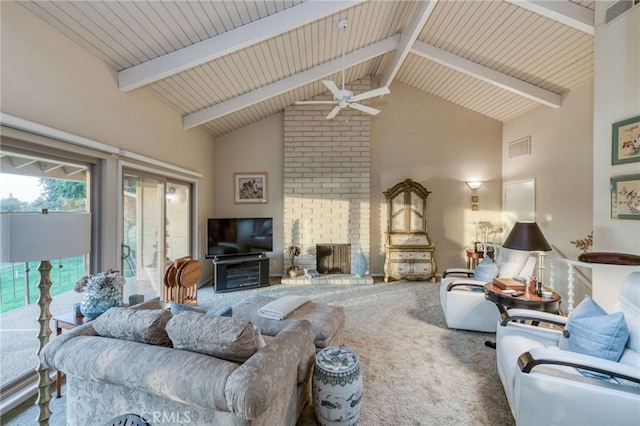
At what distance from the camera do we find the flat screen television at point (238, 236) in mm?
4863

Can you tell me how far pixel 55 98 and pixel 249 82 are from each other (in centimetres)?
242

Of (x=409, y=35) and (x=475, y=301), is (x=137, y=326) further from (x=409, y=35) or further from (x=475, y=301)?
(x=409, y=35)

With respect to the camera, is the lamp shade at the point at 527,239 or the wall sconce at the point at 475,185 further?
the wall sconce at the point at 475,185

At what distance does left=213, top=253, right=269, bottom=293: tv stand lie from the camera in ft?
15.4

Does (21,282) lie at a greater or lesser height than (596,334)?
greater

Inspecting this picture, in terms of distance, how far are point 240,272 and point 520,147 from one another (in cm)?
554

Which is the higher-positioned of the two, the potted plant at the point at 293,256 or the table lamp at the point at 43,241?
the table lamp at the point at 43,241

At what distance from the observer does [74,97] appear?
237cm

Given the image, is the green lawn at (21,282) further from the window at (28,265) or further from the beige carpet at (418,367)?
the beige carpet at (418,367)

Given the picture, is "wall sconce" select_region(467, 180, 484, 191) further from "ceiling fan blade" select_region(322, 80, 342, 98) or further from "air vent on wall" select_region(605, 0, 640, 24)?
"ceiling fan blade" select_region(322, 80, 342, 98)

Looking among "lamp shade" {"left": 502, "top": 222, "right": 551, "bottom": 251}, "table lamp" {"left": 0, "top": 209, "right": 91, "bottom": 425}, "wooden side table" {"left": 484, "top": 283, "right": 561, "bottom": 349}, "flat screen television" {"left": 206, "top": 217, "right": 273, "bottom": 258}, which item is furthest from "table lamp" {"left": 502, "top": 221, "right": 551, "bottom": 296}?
"flat screen television" {"left": 206, "top": 217, "right": 273, "bottom": 258}

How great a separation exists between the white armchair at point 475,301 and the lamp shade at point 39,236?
336 cm

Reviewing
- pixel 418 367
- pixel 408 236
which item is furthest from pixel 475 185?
pixel 418 367

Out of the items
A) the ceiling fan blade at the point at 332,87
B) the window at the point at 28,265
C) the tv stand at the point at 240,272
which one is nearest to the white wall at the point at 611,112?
the ceiling fan blade at the point at 332,87
